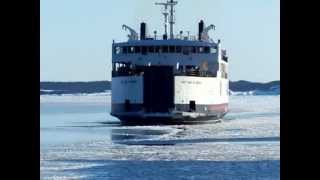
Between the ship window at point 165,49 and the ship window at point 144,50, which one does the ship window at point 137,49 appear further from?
the ship window at point 165,49

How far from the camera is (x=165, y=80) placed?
107 ft

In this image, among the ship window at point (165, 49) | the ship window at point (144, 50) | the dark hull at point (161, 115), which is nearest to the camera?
the dark hull at point (161, 115)

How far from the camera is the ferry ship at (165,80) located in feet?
106

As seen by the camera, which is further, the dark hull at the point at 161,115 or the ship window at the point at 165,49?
the ship window at the point at 165,49

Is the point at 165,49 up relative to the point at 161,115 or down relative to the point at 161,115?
up

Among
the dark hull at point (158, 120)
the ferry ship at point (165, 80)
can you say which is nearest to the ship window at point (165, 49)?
the ferry ship at point (165, 80)

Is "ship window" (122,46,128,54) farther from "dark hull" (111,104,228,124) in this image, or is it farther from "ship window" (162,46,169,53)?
"dark hull" (111,104,228,124)

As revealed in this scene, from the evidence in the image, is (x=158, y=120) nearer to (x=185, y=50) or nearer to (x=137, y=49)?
(x=137, y=49)

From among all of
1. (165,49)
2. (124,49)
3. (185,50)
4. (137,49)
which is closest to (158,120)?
(165,49)

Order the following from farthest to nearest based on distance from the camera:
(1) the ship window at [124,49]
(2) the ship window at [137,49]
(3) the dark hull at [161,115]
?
(1) the ship window at [124,49], (2) the ship window at [137,49], (3) the dark hull at [161,115]

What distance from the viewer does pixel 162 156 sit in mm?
15523
